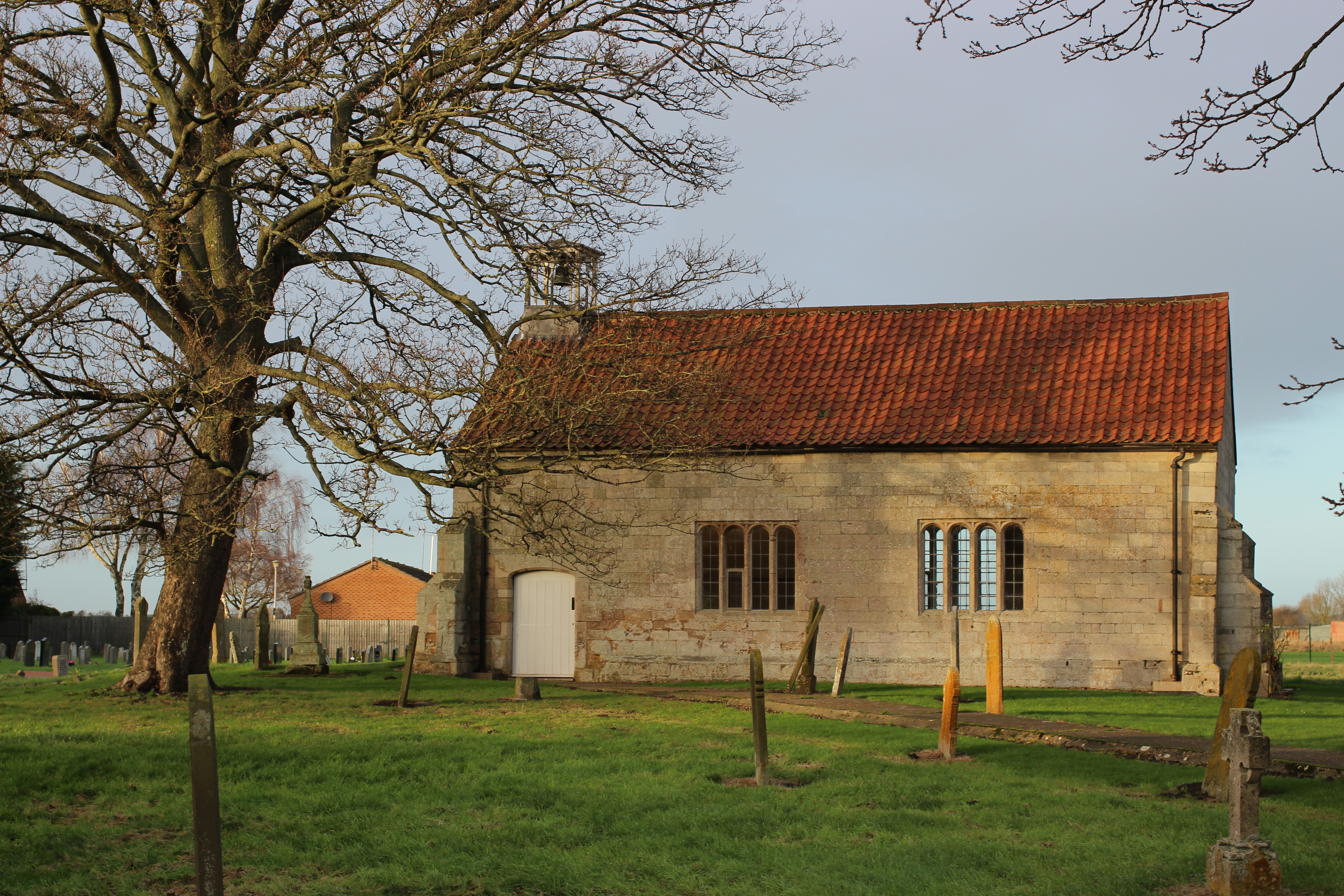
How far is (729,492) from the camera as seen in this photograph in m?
23.7

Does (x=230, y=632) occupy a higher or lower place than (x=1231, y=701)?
lower

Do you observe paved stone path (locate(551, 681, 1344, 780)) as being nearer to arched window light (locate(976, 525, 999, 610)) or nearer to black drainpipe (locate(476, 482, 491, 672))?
arched window light (locate(976, 525, 999, 610))

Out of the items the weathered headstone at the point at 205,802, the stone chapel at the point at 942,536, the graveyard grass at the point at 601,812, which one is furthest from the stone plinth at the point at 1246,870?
the stone chapel at the point at 942,536

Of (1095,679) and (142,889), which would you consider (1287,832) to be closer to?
(142,889)

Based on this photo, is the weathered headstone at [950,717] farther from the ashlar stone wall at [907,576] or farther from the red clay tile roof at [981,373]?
the ashlar stone wall at [907,576]

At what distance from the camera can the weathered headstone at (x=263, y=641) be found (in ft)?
86.4

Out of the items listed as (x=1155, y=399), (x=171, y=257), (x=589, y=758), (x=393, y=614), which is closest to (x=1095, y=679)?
(x=1155, y=399)

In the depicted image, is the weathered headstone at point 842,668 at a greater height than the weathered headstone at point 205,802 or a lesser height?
lesser

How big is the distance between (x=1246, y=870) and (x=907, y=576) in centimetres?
1528

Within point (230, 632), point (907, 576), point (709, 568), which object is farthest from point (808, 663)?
point (230, 632)

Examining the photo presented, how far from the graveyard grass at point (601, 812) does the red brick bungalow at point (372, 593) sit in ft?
158

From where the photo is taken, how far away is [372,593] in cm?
6406

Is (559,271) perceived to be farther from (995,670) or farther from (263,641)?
(263,641)

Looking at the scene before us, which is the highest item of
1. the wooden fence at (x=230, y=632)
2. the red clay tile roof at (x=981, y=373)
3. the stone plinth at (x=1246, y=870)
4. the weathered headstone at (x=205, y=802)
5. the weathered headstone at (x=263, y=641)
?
the red clay tile roof at (x=981, y=373)
